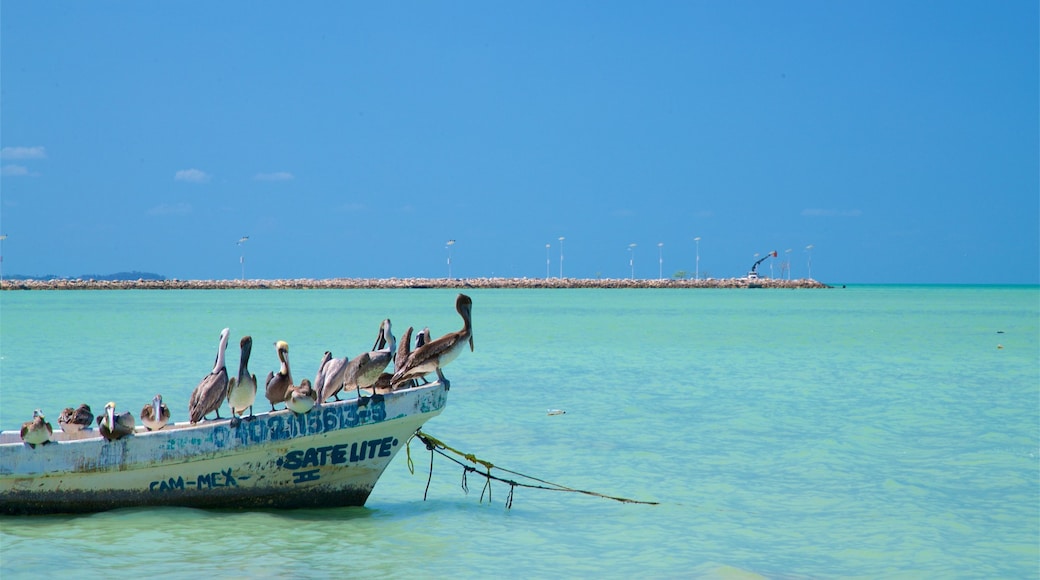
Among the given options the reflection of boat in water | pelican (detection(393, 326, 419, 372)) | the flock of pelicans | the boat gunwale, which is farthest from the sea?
pelican (detection(393, 326, 419, 372))

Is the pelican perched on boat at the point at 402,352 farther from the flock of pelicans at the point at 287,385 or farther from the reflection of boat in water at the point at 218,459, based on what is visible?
the reflection of boat in water at the point at 218,459

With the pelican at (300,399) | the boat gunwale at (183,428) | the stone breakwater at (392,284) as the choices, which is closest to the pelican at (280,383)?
the boat gunwale at (183,428)

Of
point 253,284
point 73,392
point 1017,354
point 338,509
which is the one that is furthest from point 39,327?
point 253,284

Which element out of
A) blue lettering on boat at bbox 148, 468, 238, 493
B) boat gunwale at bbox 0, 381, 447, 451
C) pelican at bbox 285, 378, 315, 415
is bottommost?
blue lettering on boat at bbox 148, 468, 238, 493

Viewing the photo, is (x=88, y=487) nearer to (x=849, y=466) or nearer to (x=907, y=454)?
(x=849, y=466)

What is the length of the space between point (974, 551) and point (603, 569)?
10.4 feet

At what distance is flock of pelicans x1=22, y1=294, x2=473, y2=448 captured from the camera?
887cm

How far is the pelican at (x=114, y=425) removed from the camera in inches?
345

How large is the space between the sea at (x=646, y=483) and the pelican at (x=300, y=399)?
102 cm

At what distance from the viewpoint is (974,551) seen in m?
9.20

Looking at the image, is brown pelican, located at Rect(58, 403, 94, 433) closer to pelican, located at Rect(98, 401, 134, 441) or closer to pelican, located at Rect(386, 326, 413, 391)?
pelican, located at Rect(98, 401, 134, 441)

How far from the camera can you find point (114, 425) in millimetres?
8789

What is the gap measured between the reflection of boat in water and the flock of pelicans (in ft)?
0.38

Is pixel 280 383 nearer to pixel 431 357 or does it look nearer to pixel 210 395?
pixel 210 395
